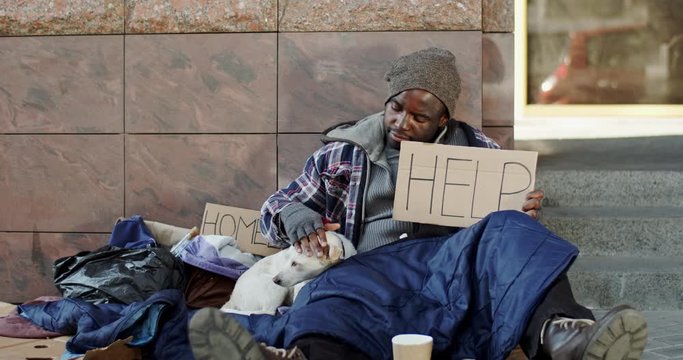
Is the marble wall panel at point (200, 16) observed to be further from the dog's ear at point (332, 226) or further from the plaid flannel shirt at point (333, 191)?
the dog's ear at point (332, 226)

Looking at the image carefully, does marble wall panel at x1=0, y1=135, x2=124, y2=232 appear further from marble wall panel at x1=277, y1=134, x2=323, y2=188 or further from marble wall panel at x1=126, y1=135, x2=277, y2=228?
marble wall panel at x1=277, y1=134, x2=323, y2=188

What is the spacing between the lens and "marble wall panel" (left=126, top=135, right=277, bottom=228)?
4863 millimetres

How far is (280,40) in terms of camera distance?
4.82 meters

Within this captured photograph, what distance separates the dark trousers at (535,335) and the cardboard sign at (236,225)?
6.16 feet

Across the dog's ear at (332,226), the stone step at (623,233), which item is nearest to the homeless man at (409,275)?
the dog's ear at (332,226)

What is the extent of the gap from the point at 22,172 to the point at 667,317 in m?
3.53

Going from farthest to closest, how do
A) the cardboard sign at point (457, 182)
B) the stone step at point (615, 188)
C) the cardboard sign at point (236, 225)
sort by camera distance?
the stone step at point (615, 188) → the cardboard sign at point (236, 225) → the cardboard sign at point (457, 182)

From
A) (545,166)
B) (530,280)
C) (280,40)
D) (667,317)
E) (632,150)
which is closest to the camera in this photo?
(530,280)

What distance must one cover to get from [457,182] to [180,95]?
1872mm

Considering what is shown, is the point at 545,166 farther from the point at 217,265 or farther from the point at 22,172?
the point at 22,172

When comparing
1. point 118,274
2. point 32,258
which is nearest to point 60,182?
point 32,258

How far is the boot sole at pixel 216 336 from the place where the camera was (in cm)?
240

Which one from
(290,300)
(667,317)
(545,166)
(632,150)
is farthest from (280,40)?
(632,150)

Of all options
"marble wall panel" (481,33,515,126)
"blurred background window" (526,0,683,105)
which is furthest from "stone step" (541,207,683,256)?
"blurred background window" (526,0,683,105)
